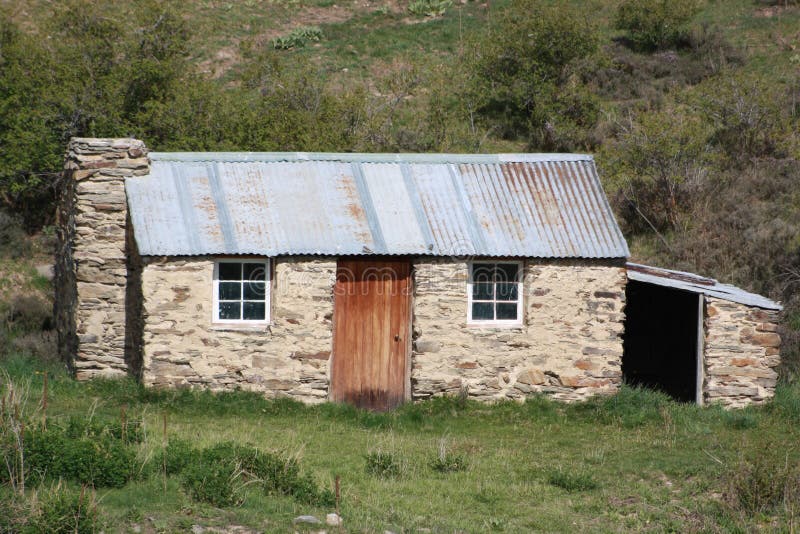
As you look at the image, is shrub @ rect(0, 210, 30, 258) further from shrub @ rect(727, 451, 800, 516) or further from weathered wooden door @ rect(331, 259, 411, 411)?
shrub @ rect(727, 451, 800, 516)

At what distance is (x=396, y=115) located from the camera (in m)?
26.4

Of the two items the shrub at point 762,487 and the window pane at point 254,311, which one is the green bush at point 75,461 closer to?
the window pane at point 254,311

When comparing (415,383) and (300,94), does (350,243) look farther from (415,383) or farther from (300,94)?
(300,94)

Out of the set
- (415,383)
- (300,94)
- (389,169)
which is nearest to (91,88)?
(300,94)

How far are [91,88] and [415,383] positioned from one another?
1203 centimetres

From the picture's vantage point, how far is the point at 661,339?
1591 centimetres

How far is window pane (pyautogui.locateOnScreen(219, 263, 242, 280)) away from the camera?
12758mm

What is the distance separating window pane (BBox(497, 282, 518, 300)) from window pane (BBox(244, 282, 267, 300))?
333 cm

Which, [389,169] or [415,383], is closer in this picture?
[415,383]

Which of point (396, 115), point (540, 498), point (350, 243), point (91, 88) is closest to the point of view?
point (540, 498)

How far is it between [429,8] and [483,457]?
98.1ft

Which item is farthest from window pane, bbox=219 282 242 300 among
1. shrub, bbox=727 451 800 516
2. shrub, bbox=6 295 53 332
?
shrub, bbox=727 451 800 516

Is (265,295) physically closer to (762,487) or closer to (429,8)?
(762,487)

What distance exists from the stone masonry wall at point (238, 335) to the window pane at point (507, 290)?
2402 millimetres
